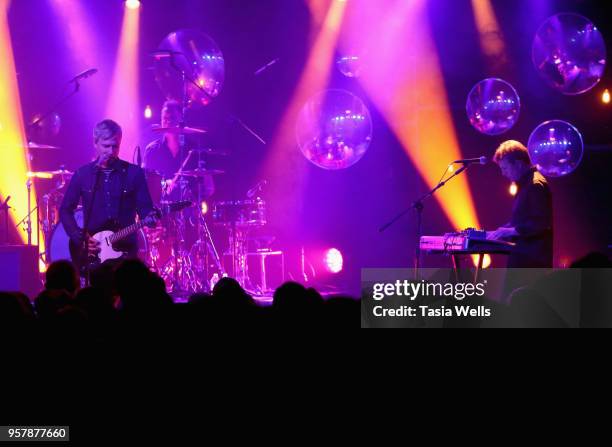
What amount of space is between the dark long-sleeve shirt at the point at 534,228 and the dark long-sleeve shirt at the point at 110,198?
3042 millimetres

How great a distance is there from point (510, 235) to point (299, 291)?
12.8ft

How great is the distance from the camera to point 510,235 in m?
6.12

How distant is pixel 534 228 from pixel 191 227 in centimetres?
502

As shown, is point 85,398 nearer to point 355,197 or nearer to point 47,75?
point 355,197

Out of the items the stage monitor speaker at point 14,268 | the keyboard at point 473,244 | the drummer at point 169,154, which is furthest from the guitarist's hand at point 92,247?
the drummer at point 169,154

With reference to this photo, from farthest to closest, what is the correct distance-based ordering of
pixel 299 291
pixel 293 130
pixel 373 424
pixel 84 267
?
pixel 293 130
pixel 84 267
pixel 299 291
pixel 373 424

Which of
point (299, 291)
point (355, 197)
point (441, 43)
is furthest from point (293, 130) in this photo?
point (299, 291)

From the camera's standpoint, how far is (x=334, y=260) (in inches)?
430

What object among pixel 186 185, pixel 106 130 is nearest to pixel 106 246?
pixel 106 130

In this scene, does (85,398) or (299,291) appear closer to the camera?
(85,398)

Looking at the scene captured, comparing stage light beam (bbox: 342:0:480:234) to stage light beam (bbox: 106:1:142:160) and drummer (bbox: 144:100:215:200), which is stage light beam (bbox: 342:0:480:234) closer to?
drummer (bbox: 144:100:215:200)

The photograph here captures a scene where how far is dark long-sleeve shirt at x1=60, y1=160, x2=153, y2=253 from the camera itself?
596 centimetres

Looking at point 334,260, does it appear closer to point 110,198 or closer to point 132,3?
point 132,3

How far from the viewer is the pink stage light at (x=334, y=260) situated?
1090 centimetres
